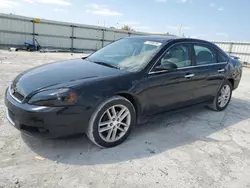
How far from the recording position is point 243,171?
9.13 ft

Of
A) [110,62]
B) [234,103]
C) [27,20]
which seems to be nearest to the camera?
[110,62]

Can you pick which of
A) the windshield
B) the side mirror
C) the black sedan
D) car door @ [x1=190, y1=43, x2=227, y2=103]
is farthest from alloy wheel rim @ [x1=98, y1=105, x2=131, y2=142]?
car door @ [x1=190, y1=43, x2=227, y2=103]

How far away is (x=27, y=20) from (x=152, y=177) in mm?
16887

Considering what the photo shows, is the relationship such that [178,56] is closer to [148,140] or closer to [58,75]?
[148,140]

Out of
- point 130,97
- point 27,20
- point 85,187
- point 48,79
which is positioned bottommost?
point 85,187

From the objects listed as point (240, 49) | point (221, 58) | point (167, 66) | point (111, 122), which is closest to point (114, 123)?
point (111, 122)

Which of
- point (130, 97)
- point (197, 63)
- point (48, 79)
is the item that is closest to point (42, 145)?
point (48, 79)

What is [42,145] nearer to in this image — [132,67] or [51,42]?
[132,67]

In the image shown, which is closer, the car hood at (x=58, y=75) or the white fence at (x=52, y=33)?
the car hood at (x=58, y=75)

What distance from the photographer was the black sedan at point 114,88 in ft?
8.38

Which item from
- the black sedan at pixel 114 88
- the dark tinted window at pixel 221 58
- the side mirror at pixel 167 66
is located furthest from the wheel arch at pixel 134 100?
the dark tinted window at pixel 221 58

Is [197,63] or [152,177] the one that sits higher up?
[197,63]

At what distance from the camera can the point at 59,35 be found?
18.0 meters

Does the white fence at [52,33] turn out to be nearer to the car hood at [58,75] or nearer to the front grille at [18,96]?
the car hood at [58,75]
